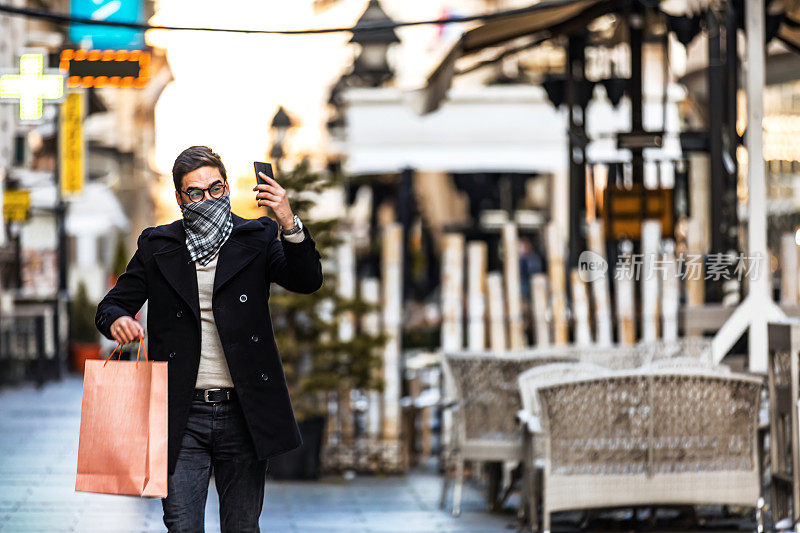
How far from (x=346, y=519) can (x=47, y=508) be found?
191 cm

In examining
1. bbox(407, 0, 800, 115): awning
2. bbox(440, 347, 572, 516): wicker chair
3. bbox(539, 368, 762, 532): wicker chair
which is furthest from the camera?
bbox(407, 0, 800, 115): awning

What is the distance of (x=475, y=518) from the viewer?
29.2 feet

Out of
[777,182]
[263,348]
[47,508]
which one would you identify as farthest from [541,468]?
[777,182]

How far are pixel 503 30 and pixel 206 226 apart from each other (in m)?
6.97

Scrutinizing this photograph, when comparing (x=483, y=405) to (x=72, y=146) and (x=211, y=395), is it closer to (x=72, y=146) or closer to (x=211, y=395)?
(x=211, y=395)

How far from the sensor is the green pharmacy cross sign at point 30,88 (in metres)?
9.82

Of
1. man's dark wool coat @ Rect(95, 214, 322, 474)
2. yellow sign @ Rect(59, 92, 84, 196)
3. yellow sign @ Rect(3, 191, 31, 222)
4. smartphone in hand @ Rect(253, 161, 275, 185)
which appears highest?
yellow sign @ Rect(59, 92, 84, 196)

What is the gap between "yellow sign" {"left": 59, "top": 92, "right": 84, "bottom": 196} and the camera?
2044 cm

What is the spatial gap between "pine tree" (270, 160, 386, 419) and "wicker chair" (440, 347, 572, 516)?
1580 mm

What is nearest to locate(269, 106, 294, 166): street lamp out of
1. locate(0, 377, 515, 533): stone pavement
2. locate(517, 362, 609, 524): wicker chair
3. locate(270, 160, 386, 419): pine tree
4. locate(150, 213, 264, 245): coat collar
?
locate(0, 377, 515, 533): stone pavement

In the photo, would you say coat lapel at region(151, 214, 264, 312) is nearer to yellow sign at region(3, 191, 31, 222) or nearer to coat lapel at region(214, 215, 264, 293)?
coat lapel at region(214, 215, 264, 293)

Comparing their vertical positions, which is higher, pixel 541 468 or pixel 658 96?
pixel 658 96

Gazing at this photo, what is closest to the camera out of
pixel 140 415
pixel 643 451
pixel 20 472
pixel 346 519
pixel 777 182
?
pixel 140 415

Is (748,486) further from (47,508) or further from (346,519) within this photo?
(47,508)
